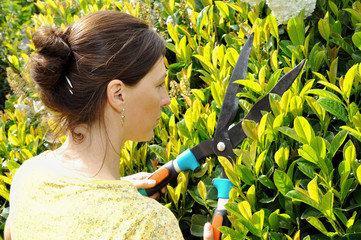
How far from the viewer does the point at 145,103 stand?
177cm

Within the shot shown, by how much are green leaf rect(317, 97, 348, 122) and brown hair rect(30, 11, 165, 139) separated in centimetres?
60

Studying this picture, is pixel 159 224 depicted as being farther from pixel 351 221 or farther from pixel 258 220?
pixel 351 221

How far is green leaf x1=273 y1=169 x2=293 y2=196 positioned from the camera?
167 cm

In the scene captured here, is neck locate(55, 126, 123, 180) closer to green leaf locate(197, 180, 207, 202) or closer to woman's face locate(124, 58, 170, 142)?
woman's face locate(124, 58, 170, 142)

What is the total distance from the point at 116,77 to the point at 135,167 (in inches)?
29.3

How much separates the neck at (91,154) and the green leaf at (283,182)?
55 centimetres

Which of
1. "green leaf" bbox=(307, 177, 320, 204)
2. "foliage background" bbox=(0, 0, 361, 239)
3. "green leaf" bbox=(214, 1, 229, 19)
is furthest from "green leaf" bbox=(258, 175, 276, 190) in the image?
"green leaf" bbox=(214, 1, 229, 19)

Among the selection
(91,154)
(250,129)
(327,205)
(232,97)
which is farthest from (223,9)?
(327,205)

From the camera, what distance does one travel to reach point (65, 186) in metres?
1.56

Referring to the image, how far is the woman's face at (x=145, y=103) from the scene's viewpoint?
5.71 ft

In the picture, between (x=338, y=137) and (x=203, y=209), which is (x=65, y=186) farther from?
(x=338, y=137)

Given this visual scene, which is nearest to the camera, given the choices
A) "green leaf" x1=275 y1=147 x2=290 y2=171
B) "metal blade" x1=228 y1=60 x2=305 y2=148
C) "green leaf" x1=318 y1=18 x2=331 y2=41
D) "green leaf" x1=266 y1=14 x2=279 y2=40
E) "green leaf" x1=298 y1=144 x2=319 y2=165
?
"green leaf" x1=298 y1=144 x2=319 y2=165

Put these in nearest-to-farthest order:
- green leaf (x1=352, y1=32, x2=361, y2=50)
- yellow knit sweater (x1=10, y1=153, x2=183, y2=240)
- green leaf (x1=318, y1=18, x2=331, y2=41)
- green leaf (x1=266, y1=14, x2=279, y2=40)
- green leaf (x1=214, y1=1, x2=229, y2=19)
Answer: yellow knit sweater (x1=10, y1=153, x2=183, y2=240), green leaf (x1=352, y1=32, x2=361, y2=50), green leaf (x1=318, y1=18, x2=331, y2=41), green leaf (x1=266, y1=14, x2=279, y2=40), green leaf (x1=214, y1=1, x2=229, y2=19)

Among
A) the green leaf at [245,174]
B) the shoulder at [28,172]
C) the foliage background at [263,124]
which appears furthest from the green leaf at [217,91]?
the shoulder at [28,172]
